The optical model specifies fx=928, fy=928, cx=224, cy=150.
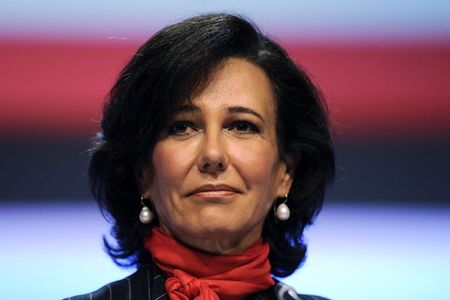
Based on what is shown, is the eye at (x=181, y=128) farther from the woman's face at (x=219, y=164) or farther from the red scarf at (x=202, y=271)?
the red scarf at (x=202, y=271)

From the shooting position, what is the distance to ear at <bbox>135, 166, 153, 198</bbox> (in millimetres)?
1872

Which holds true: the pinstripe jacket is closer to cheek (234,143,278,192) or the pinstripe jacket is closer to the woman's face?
the woman's face

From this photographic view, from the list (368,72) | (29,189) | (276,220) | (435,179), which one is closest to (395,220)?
(435,179)

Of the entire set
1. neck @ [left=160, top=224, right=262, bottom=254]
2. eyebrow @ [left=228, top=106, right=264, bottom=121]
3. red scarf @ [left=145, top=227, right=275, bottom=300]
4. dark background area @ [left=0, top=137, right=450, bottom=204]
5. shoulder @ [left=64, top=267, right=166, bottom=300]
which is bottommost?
dark background area @ [left=0, top=137, right=450, bottom=204]

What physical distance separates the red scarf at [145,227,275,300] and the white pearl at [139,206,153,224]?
0.03m

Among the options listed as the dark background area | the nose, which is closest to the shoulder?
the nose

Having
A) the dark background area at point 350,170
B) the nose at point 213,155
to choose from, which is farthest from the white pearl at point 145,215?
the dark background area at point 350,170

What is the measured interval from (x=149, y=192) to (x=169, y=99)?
0.69 ft

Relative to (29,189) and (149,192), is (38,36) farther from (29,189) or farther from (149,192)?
(149,192)

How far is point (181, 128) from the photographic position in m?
1.80

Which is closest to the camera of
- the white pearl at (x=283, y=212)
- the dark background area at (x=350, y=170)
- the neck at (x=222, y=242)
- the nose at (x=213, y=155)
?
the nose at (x=213, y=155)

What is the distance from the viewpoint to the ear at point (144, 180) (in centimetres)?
187

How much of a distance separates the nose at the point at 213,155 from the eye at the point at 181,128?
0.05 m

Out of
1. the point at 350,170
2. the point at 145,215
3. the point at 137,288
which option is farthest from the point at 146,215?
the point at 350,170
